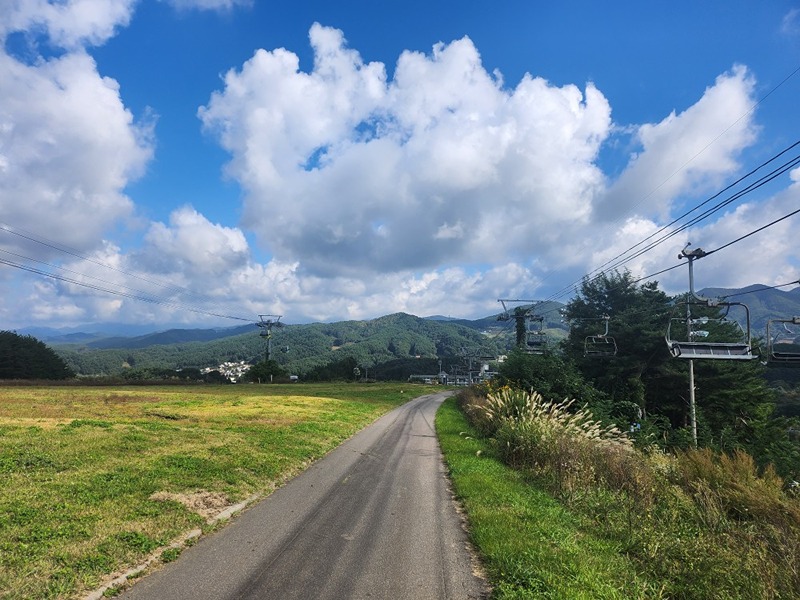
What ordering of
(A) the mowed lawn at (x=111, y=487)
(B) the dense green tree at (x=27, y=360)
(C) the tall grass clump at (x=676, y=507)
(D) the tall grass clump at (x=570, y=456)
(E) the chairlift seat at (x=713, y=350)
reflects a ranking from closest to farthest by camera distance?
(A) the mowed lawn at (x=111, y=487) → (C) the tall grass clump at (x=676, y=507) → (D) the tall grass clump at (x=570, y=456) → (E) the chairlift seat at (x=713, y=350) → (B) the dense green tree at (x=27, y=360)

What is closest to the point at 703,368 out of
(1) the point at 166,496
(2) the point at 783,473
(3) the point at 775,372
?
(2) the point at 783,473

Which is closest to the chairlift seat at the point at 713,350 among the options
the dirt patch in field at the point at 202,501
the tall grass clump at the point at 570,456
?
the tall grass clump at the point at 570,456

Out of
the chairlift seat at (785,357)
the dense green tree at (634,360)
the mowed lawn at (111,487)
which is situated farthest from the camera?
the dense green tree at (634,360)

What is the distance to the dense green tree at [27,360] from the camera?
84.1 metres

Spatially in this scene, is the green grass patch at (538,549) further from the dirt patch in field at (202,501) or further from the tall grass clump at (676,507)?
the dirt patch in field at (202,501)

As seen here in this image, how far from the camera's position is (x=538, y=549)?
655 cm

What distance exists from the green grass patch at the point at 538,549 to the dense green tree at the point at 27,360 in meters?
101

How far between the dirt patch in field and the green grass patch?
4.74m

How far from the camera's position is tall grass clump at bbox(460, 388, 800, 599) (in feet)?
19.3

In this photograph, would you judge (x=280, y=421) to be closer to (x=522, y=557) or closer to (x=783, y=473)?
(x=522, y=557)

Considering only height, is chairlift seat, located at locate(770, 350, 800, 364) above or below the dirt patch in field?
above

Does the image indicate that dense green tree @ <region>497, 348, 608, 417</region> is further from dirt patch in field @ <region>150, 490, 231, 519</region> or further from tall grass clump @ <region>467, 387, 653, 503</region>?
dirt patch in field @ <region>150, 490, 231, 519</region>

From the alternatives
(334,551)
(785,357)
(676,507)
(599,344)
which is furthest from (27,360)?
(785,357)

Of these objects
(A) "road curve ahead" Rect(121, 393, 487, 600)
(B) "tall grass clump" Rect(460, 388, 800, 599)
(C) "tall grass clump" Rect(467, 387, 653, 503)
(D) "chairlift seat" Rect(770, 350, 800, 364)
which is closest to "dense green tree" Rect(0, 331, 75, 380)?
(A) "road curve ahead" Rect(121, 393, 487, 600)
